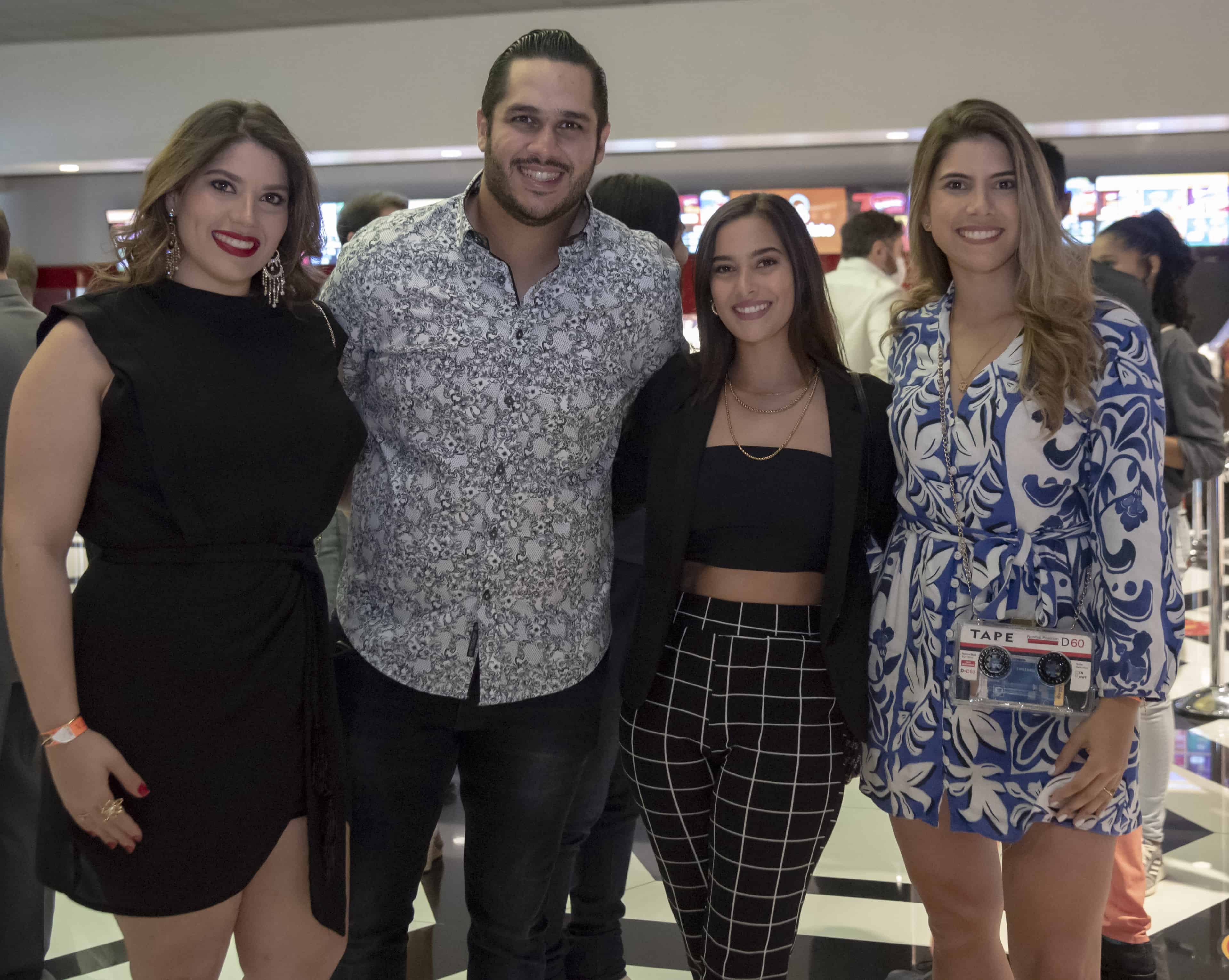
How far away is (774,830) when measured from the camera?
72.9 inches

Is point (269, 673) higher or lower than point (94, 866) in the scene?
higher

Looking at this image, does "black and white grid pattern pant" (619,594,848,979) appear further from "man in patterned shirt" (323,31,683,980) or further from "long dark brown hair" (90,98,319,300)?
"long dark brown hair" (90,98,319,300)

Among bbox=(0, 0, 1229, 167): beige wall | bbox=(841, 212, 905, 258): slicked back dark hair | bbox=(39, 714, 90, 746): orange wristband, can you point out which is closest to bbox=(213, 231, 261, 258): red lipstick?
bbox=(39, 714, 90, 746): orange wristband

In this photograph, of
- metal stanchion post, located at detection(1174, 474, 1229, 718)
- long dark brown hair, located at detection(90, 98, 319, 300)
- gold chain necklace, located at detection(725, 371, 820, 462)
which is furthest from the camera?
metal stanchion post, located at detection(1174, 474, 1229, 718)

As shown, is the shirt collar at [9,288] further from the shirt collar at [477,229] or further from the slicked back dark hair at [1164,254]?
the slicked back dark hair at [1164,254]

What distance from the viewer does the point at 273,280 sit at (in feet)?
5.69

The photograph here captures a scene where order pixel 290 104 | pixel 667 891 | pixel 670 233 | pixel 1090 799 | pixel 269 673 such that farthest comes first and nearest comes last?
pixel 290 104 → pixel 670 233 → pixel 667 891 → pixel 1090 799 → pixel 269 673

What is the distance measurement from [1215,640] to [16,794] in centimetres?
505

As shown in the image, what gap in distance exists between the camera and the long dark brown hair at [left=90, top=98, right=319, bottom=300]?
1.61m

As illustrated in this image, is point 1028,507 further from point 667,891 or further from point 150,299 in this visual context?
point 150,299

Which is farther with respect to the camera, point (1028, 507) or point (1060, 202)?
point (1060, 202)

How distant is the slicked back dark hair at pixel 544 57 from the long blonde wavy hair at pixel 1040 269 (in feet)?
2.02

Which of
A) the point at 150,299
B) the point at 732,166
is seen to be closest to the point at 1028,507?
the point at 150,299

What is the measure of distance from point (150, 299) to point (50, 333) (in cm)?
15
